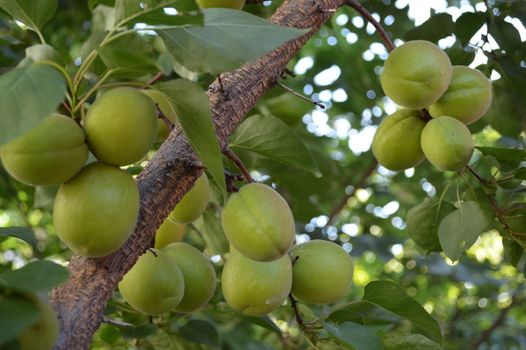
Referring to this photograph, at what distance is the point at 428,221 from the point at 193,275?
803mm

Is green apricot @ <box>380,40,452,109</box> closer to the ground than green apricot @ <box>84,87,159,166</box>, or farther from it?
closer to the ground

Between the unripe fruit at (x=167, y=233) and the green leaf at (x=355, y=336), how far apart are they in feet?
1.49

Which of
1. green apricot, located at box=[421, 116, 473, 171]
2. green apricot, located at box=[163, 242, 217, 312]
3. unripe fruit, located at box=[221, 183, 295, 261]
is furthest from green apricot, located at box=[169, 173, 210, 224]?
green apricot, located at box=[421, 116, 473, 171]

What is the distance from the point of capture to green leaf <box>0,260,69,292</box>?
33.9 inches

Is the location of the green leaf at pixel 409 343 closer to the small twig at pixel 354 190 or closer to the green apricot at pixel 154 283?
the green apricot at pixel 154 283

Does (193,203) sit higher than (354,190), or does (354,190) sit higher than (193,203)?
(193,203)

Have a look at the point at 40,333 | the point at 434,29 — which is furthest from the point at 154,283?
the point at 434,29

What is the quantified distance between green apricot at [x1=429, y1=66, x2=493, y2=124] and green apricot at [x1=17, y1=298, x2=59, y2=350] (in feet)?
3.71

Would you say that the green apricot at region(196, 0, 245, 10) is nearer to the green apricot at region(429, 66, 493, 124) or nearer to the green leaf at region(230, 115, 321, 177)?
the green leaf at region(230, 115, 321, 177)

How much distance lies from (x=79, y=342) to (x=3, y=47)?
1.78 metres

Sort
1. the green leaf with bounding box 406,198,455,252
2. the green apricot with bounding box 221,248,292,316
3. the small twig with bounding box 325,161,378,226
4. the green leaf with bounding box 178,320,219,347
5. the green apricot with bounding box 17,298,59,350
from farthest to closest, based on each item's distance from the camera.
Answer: the small twig with bounding box 325,161,378,226, the green leaf with bounding box 406,198,455,252, the green leaf with bounding box 178,320,219,347, the green apricot with bounding box 221,248,292,316, the green apricot with bounding box 17,298,59,350

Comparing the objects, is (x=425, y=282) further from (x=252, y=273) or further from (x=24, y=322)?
(x=24, y=322)

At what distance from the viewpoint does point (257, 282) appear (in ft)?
4.51

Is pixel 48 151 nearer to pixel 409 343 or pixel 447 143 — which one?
pixel 447 143
